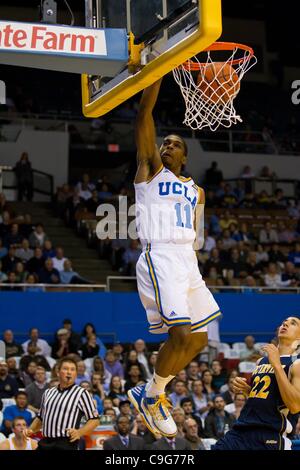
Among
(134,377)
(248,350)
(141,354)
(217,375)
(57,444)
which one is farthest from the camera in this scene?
(248,350)

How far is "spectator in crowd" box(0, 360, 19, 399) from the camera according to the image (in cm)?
1338

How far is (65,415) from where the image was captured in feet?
27.6

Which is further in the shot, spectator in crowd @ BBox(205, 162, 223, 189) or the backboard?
spectator in crowd @ BBox(205, 162, 223, 189)

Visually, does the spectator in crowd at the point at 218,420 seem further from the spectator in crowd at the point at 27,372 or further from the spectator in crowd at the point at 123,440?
the spectator in crowd at the point at 27,372

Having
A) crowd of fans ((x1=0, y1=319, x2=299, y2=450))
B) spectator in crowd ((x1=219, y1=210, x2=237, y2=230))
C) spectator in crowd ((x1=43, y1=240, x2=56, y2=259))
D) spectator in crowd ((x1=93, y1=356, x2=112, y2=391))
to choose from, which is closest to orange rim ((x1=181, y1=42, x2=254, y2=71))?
crowd of fans ((x1=0, y1=319, x2=299, y2=450))

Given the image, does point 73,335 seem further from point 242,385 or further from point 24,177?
point 242,385

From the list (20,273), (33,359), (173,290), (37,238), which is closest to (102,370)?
(33,359)

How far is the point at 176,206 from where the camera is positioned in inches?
278

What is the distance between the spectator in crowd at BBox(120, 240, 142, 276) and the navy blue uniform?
39.7ft

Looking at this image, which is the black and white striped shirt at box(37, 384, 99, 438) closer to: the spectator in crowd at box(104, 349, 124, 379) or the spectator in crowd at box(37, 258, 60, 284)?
the spectator in crowd at box(104, 349, 124, 379)

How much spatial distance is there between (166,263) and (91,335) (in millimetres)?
9158

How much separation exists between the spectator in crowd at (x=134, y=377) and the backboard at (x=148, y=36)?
8022mm
